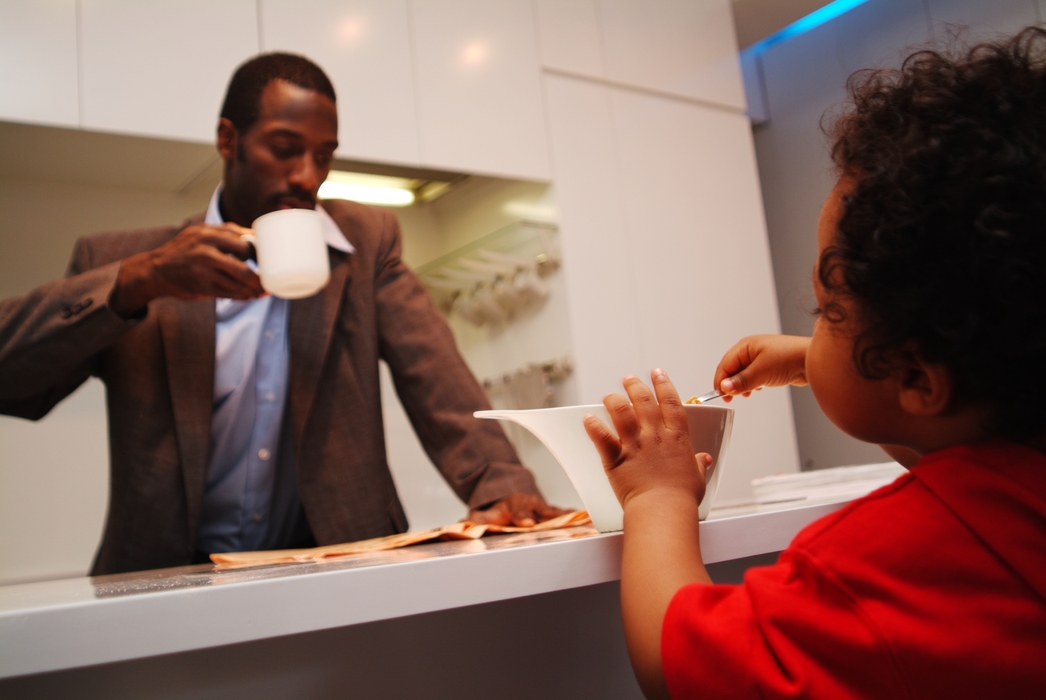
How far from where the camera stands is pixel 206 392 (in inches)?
46.4

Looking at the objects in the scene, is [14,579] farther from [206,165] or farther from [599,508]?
[599,508]

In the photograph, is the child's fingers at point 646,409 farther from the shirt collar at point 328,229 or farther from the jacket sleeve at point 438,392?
the shirt collar at point 328,229

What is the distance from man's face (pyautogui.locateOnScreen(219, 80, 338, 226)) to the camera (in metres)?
1.25

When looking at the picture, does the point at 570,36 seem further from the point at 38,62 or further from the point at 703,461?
the point at 703,461

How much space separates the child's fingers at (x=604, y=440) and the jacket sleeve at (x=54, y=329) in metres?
0.70

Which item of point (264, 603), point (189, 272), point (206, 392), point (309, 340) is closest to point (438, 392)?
point (309, 340)

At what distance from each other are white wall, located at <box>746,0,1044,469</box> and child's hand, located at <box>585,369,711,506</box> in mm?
197

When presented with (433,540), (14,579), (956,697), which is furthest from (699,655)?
(14,579)

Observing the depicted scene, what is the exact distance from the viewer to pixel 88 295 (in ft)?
Result: 3.24

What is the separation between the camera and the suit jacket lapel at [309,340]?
1.22 m

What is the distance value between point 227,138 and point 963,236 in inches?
46.7

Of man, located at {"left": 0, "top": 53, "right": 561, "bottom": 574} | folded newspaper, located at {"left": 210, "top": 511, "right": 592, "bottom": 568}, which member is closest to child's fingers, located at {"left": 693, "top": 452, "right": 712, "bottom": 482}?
folded newspaper, located at {"left": 210, "top": 511, "right": 592, "bottom": 568}

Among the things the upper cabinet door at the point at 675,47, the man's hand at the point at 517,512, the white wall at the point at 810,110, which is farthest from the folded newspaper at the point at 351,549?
the upper cabinet door at the point at 675,47

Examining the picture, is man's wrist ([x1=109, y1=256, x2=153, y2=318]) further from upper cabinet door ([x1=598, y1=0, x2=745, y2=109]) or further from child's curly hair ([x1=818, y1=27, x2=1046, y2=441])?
upper cabinet door ([x1=598, y1=0, x2=745, y2=109])
